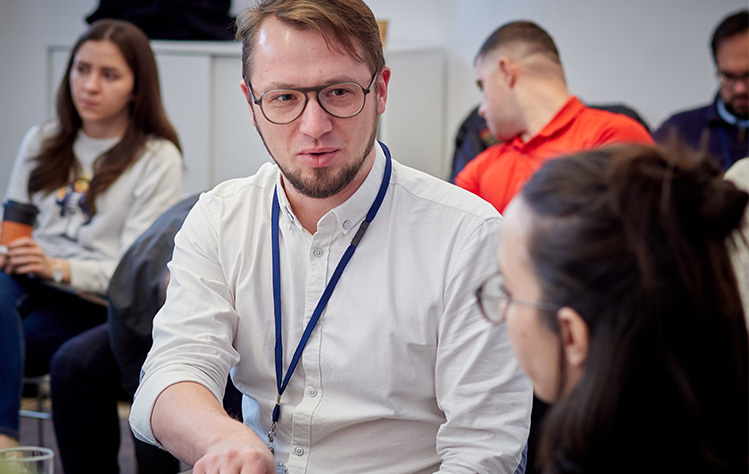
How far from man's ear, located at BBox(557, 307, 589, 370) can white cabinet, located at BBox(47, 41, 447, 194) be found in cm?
317

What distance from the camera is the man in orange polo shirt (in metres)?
2.58

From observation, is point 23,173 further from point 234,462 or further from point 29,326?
point 234,462

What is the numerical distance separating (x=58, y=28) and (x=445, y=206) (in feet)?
12.2

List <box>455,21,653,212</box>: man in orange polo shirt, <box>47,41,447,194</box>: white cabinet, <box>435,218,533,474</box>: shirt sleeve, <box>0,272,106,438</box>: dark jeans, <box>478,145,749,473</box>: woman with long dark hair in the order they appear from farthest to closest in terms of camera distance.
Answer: <box>47,41,447,194</box>: white cabinet < <box>455,21,653,212</box>: man in orange polo shirt < <box>0,272,106,438</box>: dark jeans < <box>435,218,533,474</box>: shirt sleeve < <box>478,145,749,473</box>: woman with long dark hair

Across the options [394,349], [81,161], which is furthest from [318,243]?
[81,161]

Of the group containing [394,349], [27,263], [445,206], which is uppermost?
[445,206]

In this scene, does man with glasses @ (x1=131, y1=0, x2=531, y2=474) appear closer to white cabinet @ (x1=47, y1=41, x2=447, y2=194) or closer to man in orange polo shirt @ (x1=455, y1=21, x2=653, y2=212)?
man in orange polo shirt @ (x1=455, y1=21, x2=653, y2=212)

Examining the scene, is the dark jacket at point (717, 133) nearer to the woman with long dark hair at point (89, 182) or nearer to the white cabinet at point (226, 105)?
the white cabinet at point (226, 105)

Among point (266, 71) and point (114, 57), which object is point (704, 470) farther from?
point (114, 57)

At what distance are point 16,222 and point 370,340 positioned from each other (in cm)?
141

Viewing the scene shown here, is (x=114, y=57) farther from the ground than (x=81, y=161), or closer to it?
farther from the ground

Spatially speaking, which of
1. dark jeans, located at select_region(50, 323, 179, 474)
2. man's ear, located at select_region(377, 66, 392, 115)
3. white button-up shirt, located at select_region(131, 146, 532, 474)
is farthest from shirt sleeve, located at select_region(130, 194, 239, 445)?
dark jeans, located at select_region(50, 323, 179, 474)

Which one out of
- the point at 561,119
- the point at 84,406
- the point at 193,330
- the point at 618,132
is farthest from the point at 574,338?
the point at 561,119

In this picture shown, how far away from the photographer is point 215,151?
3.99 metres
